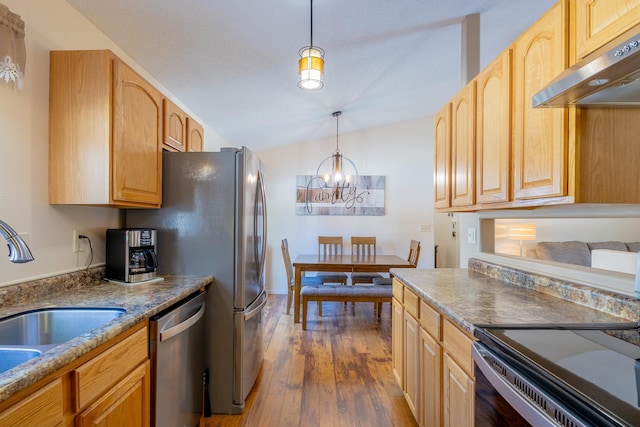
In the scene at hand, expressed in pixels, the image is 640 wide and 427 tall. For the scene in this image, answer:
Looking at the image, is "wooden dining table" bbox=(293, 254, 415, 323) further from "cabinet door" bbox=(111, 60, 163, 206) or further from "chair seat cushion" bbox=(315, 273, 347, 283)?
"cabinet door" bbox=(111, 60, 163, 206)

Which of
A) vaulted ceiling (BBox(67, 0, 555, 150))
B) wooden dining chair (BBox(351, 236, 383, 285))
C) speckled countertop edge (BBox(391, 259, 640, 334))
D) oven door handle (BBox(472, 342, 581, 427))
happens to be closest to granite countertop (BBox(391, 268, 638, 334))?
speckled countertop edge (BBox(391, 259, 640, 334))

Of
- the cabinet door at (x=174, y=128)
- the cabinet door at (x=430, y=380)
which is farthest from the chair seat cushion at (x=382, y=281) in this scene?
the cabinet door at (x=174, y=128)

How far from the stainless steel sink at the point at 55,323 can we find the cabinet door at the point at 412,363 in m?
1.49

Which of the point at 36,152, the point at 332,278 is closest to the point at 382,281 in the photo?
the point at 332,278

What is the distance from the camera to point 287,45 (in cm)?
218

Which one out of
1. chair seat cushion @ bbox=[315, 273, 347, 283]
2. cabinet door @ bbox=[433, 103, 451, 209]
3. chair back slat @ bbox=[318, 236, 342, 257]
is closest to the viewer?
cabinet door @ bbox=[433, 103, 451, 209]

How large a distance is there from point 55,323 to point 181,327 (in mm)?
499

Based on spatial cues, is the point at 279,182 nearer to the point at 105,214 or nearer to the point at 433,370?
the point at 105,214

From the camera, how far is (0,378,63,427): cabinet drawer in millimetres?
721

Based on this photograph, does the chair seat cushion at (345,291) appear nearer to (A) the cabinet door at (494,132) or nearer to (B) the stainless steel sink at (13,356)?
(A) the cabinet door at (494,132)

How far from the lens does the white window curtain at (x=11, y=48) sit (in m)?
1.27

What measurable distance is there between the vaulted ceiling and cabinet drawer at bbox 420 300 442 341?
1.80 metres

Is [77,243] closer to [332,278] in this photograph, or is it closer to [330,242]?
[332,278]

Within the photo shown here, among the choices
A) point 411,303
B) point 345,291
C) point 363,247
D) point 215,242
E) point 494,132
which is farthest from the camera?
point 363,247
